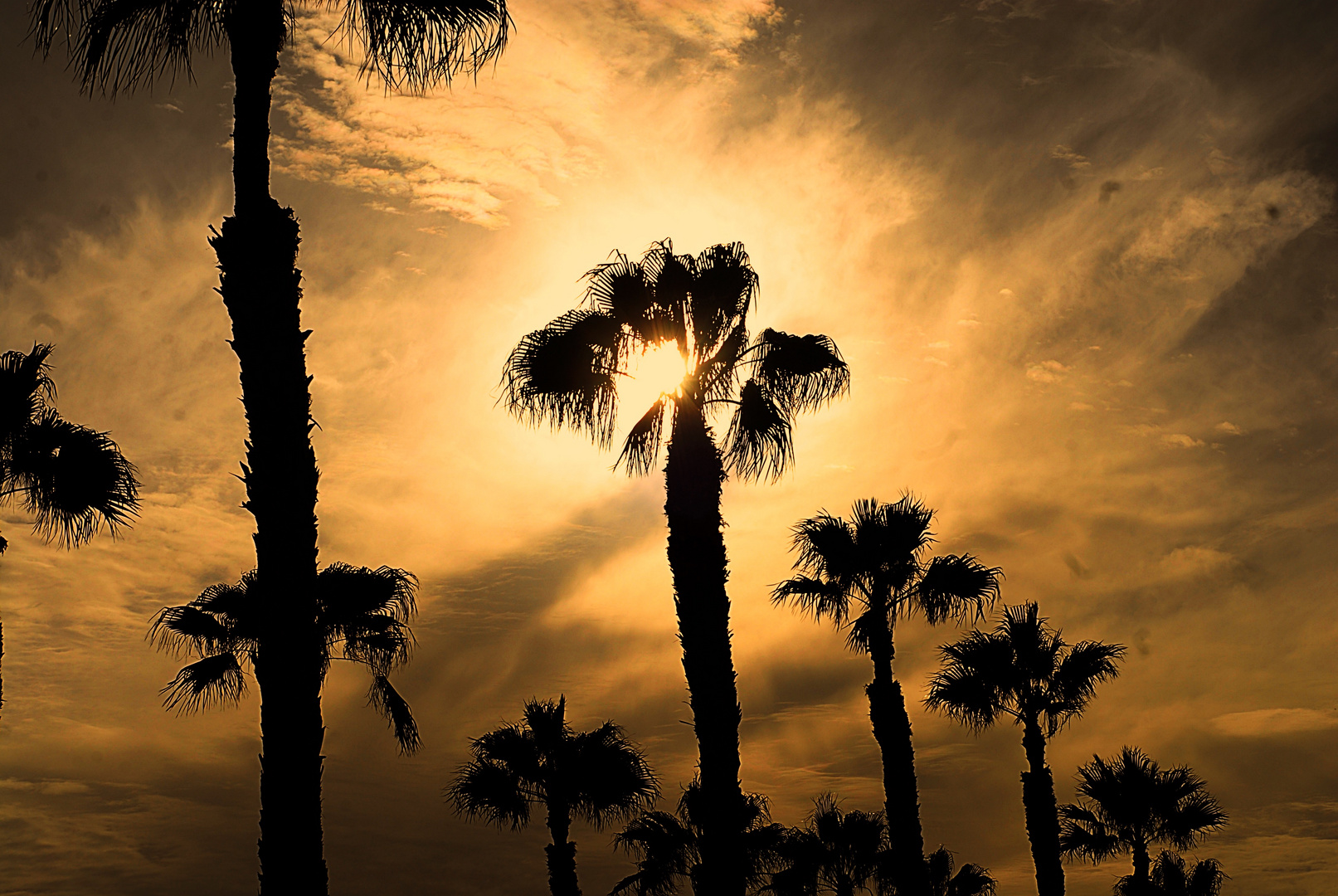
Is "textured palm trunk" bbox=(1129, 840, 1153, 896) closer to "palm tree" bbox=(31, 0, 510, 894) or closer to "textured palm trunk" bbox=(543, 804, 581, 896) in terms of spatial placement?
"textured palm trunk" bbox=(543, 804, 581, 896)

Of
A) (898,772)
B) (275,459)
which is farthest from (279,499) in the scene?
(898,772)

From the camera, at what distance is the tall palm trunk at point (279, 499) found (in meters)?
8.75

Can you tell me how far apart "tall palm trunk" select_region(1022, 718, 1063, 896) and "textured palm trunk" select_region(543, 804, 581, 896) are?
38.9 feet

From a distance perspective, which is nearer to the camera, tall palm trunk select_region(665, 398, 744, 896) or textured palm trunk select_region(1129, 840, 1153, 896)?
tall palm trunk select_region(665, 398, 744, 896)

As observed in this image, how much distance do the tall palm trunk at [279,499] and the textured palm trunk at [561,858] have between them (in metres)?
16.8

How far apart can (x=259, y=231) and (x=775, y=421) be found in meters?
9.67

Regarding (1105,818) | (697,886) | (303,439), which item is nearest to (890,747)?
(1105,818)

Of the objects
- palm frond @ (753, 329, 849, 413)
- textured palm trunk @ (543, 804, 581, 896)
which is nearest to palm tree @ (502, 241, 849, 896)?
palm frond @ (753, 329, 849, 413)

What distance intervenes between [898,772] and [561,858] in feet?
28.5

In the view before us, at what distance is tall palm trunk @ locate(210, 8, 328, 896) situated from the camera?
875cm

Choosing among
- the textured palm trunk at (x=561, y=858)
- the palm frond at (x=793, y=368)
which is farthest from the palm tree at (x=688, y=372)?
the textured palm trunk at (x=561, y=858)

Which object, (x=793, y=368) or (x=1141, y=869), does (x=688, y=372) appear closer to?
(x=793, y=368)

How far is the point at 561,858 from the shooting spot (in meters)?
24.8

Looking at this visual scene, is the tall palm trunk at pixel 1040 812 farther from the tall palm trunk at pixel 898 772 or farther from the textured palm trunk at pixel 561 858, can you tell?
the textured palm trunk at pixel 561 858
